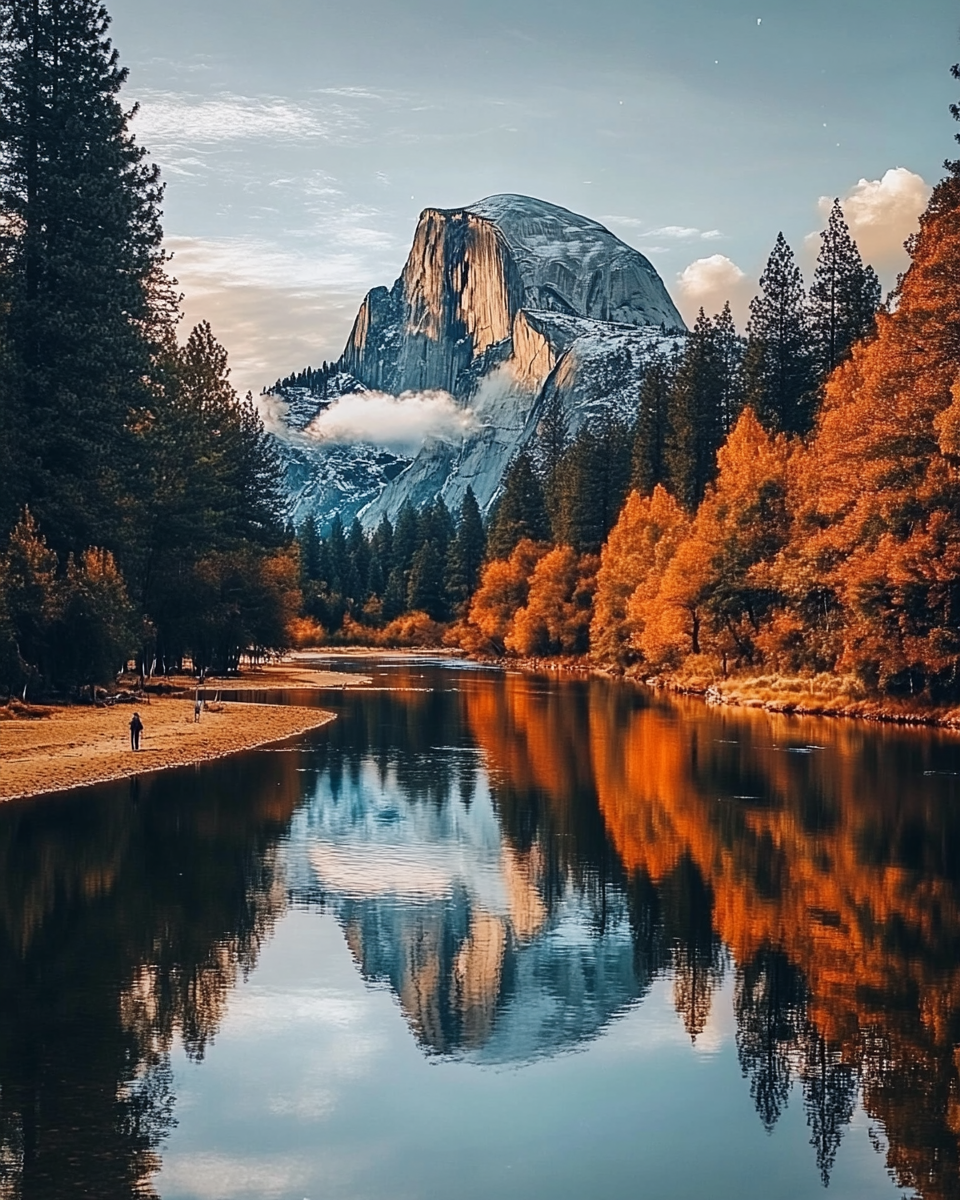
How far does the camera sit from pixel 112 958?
17938 mm

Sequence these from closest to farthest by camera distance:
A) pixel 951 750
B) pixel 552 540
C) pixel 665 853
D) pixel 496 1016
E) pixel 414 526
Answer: pixel 496 1016
pixel 665 853
pixel 951 750
pixel 552 540
pixel 414 526

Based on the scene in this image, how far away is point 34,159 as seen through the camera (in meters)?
53.8

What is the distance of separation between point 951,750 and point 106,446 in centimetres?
3383

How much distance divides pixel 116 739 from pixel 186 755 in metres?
3.29

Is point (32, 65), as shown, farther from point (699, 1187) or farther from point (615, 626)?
point (615, 626)

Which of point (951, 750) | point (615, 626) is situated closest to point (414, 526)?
point (615, 626)

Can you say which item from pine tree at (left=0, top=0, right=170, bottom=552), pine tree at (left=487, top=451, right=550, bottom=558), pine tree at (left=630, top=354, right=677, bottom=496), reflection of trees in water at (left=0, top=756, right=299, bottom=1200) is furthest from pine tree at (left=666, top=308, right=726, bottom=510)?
reflection of trees in water at (left=0, top=756, right=299, bottom=1200)

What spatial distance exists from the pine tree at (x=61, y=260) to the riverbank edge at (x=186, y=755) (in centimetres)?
1075

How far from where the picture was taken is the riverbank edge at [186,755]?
107 feet

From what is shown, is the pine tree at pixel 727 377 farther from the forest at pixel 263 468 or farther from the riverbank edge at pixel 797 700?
the riverbank edge at pixel 797 700

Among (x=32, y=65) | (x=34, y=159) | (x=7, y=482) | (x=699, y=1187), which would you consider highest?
(x=32, y=65)

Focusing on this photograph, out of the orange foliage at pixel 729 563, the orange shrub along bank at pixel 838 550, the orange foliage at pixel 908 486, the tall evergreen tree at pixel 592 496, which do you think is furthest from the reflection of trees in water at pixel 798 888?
the tall evergreen tree at pixel 592 496

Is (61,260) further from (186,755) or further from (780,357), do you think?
(780,357)

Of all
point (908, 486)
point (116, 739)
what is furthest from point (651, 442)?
point (116, 739)
